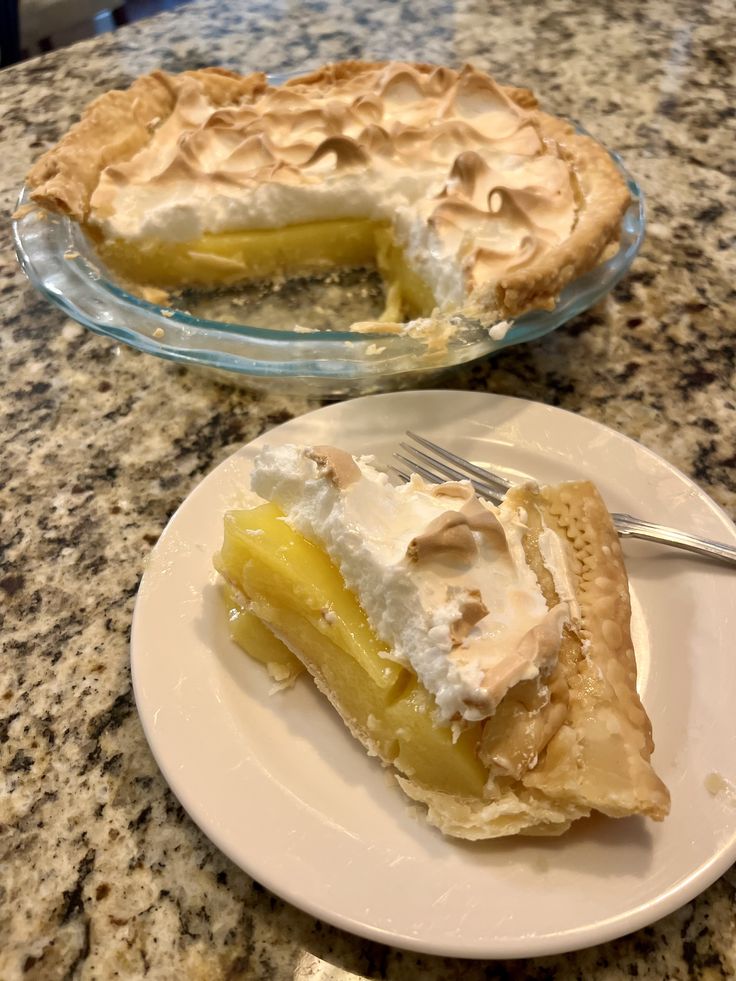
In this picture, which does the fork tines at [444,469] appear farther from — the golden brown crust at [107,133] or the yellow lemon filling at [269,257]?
the golden brown crust at [107,133]

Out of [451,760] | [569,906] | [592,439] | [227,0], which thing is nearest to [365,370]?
[592,439]

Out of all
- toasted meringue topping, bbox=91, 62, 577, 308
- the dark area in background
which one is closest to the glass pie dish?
toasted meringue topping, bbox=91, 62, 577, 308

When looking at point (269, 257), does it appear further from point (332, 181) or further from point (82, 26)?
point (82, 26)

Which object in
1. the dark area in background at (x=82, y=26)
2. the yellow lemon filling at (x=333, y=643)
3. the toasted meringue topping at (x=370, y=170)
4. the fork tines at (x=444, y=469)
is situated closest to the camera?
the yellow lemon filling at (x=333, y=643)

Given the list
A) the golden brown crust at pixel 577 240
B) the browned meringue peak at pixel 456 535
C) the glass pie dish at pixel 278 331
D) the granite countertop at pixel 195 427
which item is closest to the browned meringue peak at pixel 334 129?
the golden brown crust at pixel 577 240

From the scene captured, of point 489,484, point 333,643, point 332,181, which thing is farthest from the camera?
point 332,181

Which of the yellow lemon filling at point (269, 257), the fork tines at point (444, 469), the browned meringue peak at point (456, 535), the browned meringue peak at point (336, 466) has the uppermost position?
the browned meringue peak at point (336, 466)

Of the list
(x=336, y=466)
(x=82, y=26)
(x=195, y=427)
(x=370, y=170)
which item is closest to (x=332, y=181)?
(x=370, y=170)
